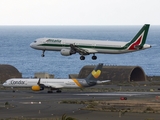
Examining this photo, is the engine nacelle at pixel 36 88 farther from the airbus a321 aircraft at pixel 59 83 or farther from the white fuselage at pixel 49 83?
the white fuselage at pixel 49 83

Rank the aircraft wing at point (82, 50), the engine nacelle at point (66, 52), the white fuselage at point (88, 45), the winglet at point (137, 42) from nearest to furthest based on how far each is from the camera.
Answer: the winglet at point (137, 42) < the white fuselage at point (88, 45) < the engine nacelle at point (66, 52) < the aircraft wing at point (82, 50)

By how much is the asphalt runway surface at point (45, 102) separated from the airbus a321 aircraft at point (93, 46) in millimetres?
9449

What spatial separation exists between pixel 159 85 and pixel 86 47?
122ft

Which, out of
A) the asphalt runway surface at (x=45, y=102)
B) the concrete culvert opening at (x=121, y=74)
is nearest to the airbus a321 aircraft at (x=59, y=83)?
the asphalt runway surface at (x=45, y=102)

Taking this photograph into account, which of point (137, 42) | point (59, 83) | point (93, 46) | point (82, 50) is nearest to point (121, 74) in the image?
point (59, 83)

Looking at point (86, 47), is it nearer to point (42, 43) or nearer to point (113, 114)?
point (42, 43)

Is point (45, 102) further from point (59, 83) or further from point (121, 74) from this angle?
point (121, 74)

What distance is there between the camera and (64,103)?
4434 inches

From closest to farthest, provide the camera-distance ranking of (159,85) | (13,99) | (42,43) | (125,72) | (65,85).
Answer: (13,99) < (42,43) < (65,85) < (159,85) < (125,72)

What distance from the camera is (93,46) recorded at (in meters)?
126

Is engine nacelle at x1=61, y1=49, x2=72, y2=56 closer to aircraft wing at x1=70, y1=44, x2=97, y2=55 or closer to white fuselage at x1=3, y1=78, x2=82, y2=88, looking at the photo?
aircraft wing at x1=70, y1=44, x2=97, y2=55

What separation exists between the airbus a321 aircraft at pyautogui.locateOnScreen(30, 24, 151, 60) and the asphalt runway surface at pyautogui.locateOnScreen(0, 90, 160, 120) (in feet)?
31.0

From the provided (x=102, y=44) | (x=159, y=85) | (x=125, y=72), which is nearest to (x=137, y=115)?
(x=102, y=44)

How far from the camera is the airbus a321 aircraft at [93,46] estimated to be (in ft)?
402
